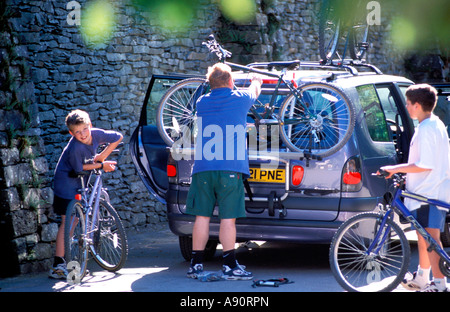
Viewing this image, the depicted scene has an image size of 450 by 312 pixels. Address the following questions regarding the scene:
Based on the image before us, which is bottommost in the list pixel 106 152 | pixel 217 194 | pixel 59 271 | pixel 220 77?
pixel 59 271

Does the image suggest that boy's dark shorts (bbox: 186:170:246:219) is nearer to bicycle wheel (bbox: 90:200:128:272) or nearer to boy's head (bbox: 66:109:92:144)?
bicycle wheel (bbox: 90:200:128:272)

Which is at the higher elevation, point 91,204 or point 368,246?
point 91,204

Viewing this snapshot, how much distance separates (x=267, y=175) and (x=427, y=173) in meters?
1.61

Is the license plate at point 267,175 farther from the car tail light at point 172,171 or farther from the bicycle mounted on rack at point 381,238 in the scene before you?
the bicycle mounted on rack at point 381,238

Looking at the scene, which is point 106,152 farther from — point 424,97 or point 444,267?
point 444,267

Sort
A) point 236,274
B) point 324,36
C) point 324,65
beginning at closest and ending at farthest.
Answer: point 236,274, point 324,65, point 324,36

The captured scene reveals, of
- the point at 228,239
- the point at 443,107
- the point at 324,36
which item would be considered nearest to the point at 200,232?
the point at 228,239

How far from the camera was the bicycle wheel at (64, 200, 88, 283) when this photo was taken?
22.1 feet

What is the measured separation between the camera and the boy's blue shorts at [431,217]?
5.98m

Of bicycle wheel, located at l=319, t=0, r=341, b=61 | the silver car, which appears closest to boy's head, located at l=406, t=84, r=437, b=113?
the silver car

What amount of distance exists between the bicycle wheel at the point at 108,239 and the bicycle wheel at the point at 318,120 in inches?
70.5

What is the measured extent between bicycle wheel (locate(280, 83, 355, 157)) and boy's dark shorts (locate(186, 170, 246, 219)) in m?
0.72

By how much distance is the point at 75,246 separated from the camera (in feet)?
23.1

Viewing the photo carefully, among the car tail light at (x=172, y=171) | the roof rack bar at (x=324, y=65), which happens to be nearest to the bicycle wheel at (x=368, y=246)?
the car tail light at (x=172, y=171)
